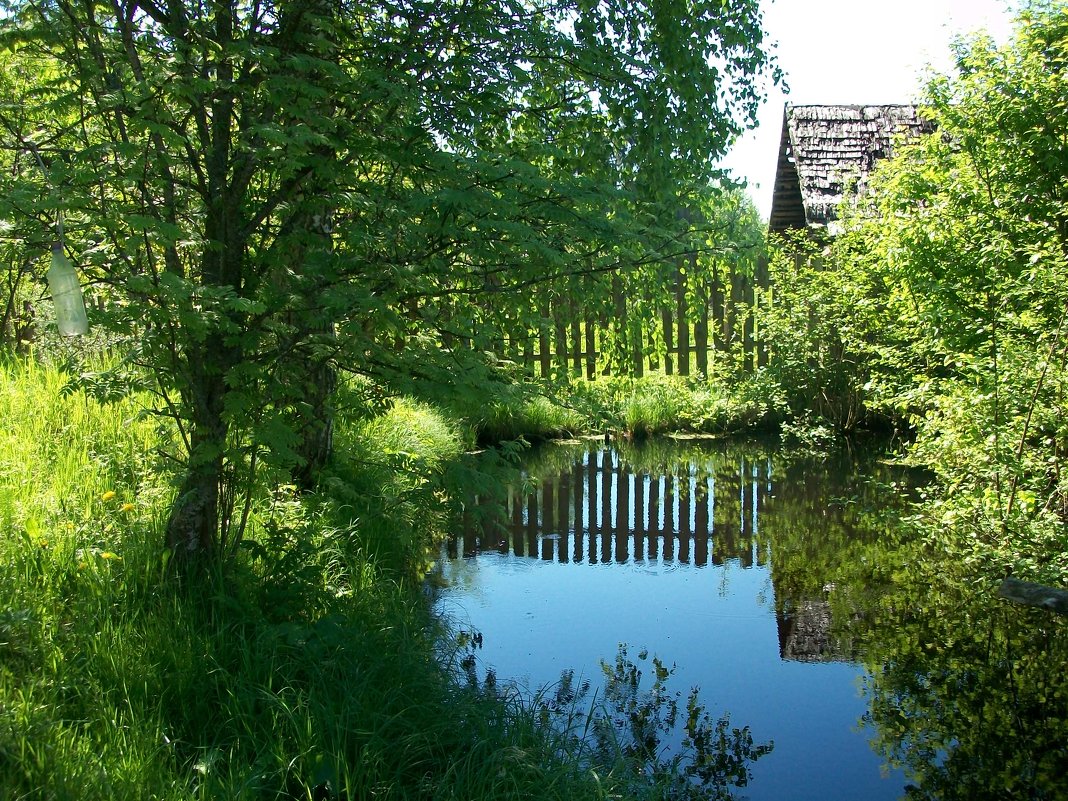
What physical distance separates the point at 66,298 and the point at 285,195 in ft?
4.35

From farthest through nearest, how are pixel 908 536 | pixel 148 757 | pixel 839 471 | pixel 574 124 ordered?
pixel 839 471 < pixel 908 536 < pixel 574 124 < pixel 148 757

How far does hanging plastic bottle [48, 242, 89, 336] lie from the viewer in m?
2.61

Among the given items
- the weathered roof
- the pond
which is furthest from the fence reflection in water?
the weathered roof

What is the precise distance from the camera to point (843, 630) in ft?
16.3

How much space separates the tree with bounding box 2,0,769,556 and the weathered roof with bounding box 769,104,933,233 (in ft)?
26.7

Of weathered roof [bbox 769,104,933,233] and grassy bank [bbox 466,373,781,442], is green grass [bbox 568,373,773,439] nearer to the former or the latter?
grassy bank [bbox 466,373,781,442]

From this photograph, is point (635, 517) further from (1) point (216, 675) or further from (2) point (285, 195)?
(1) point (216, 675)

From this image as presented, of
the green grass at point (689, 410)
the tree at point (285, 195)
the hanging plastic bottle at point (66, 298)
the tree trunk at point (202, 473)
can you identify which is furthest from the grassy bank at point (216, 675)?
the green grass at point (689, 410)

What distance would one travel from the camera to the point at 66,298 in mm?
2615

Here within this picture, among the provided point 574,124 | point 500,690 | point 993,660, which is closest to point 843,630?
point 993,660

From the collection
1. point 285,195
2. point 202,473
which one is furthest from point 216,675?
point 285,195

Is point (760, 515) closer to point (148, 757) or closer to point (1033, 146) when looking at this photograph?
point (1033, 146)

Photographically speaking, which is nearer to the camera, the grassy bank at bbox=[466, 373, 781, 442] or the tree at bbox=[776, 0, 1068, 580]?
the tree at bbox=[776, 0, 1068, 580]

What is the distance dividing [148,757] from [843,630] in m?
3.71
